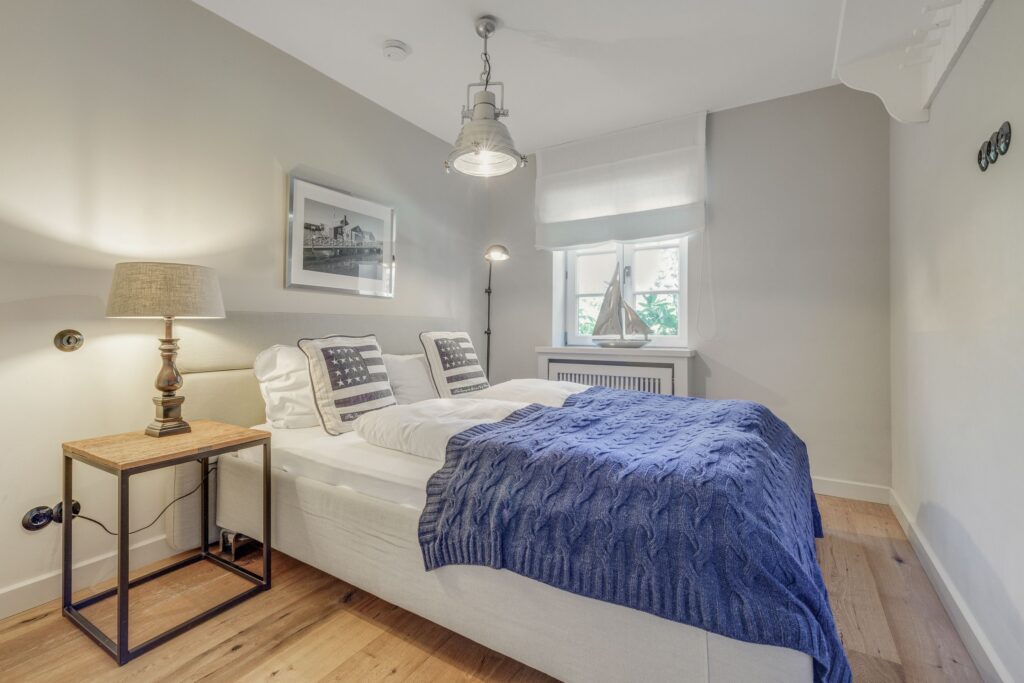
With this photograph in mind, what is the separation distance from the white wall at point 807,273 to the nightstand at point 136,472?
2.65 meters

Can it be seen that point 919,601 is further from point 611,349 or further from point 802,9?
point 802,9

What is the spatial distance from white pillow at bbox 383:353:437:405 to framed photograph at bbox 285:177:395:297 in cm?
58

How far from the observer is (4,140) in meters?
1.53

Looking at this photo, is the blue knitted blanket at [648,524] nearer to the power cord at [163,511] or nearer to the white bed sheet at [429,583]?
the white bed sheet at [429,583]

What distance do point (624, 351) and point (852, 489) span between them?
154 cm

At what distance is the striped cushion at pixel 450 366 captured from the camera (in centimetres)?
253

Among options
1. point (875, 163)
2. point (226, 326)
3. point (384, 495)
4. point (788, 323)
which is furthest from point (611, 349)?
point (226, 326)

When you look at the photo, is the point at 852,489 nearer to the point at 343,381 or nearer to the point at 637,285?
the point at 637,285

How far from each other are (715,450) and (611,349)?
2028 mm

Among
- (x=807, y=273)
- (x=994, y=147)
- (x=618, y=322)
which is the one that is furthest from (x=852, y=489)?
(x=994, y=147)

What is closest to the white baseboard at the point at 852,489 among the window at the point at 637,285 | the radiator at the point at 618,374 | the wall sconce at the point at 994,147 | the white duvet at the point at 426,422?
the radiator at the point at 618,374

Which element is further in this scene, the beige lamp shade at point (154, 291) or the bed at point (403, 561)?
the beige lamp shade at point (154, 291)

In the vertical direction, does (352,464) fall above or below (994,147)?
below

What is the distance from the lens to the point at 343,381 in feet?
6.55
